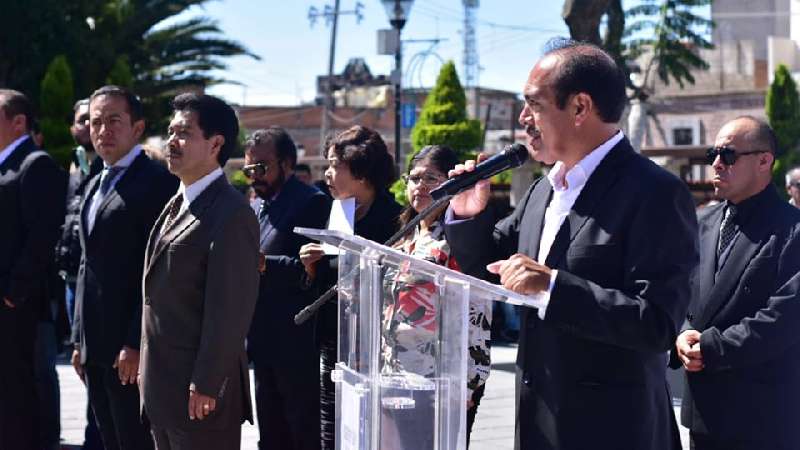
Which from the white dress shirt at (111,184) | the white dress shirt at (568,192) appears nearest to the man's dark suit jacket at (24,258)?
the white dress shirt at (111,184)

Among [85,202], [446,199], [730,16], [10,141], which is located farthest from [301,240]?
[730,16]

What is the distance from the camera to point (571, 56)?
11.0 ft

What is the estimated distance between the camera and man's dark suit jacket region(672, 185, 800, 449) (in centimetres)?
444

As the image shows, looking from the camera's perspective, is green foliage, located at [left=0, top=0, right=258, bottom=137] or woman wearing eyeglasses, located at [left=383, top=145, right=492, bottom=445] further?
green foliage, located at [left=0, top=0, right=258, bottom=137]

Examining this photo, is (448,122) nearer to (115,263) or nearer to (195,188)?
(115,263)

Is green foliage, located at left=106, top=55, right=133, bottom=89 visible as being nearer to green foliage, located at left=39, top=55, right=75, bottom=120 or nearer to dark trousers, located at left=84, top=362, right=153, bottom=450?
green foliage, located at left=39, top=55, right=75, bottom=120

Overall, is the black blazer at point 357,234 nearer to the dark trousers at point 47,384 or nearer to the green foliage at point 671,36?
the dark trousers at point 47,384

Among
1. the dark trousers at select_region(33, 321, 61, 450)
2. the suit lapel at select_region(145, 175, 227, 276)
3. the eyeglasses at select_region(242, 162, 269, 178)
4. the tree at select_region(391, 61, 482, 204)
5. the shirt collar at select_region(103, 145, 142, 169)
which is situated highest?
the tree at select_region(391, 61, 482, 204)

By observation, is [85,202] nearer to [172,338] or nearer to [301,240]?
[301,240]

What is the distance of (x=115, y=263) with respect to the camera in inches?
221

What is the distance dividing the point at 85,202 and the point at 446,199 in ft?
10.0

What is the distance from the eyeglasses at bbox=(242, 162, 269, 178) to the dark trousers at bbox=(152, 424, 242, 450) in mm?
1785

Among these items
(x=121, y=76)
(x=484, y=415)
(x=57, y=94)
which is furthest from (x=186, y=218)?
(x=121, y=76)

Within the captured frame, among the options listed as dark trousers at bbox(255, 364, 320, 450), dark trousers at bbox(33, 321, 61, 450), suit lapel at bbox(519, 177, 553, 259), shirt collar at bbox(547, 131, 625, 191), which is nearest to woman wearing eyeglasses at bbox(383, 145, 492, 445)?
suit lapel at bbox(519, 177, 553, 259)
